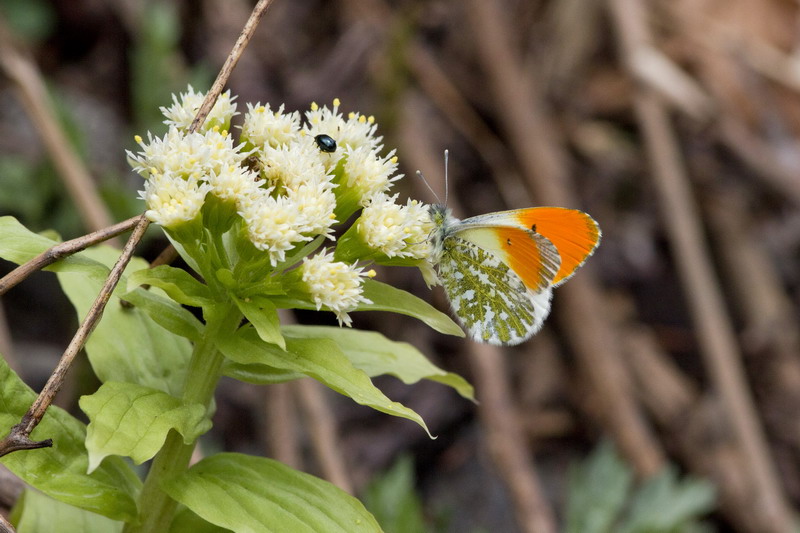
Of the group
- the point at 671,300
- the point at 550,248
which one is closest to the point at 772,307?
the point at 671,300

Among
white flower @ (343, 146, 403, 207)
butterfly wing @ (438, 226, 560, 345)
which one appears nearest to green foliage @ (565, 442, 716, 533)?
butterfly wing @ (438, 226, 560, 345)

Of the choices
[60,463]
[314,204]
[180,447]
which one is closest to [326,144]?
[314,204]

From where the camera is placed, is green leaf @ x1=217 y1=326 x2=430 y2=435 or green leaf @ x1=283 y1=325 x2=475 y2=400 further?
green leaf @ x1=283 y1=325 x2=475 y2=400

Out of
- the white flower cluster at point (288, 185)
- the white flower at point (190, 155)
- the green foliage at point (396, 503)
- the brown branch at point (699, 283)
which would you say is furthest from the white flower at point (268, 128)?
the brown branch at point (699, 283)

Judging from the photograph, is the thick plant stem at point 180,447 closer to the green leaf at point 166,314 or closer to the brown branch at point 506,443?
the green leaf at point 166,314

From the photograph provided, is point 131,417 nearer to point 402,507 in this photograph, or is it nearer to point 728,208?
point 402,507

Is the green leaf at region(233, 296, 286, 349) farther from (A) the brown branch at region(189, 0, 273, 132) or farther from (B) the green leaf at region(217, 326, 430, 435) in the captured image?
(A) the brown branch at region(189, 0, 273, 132)
